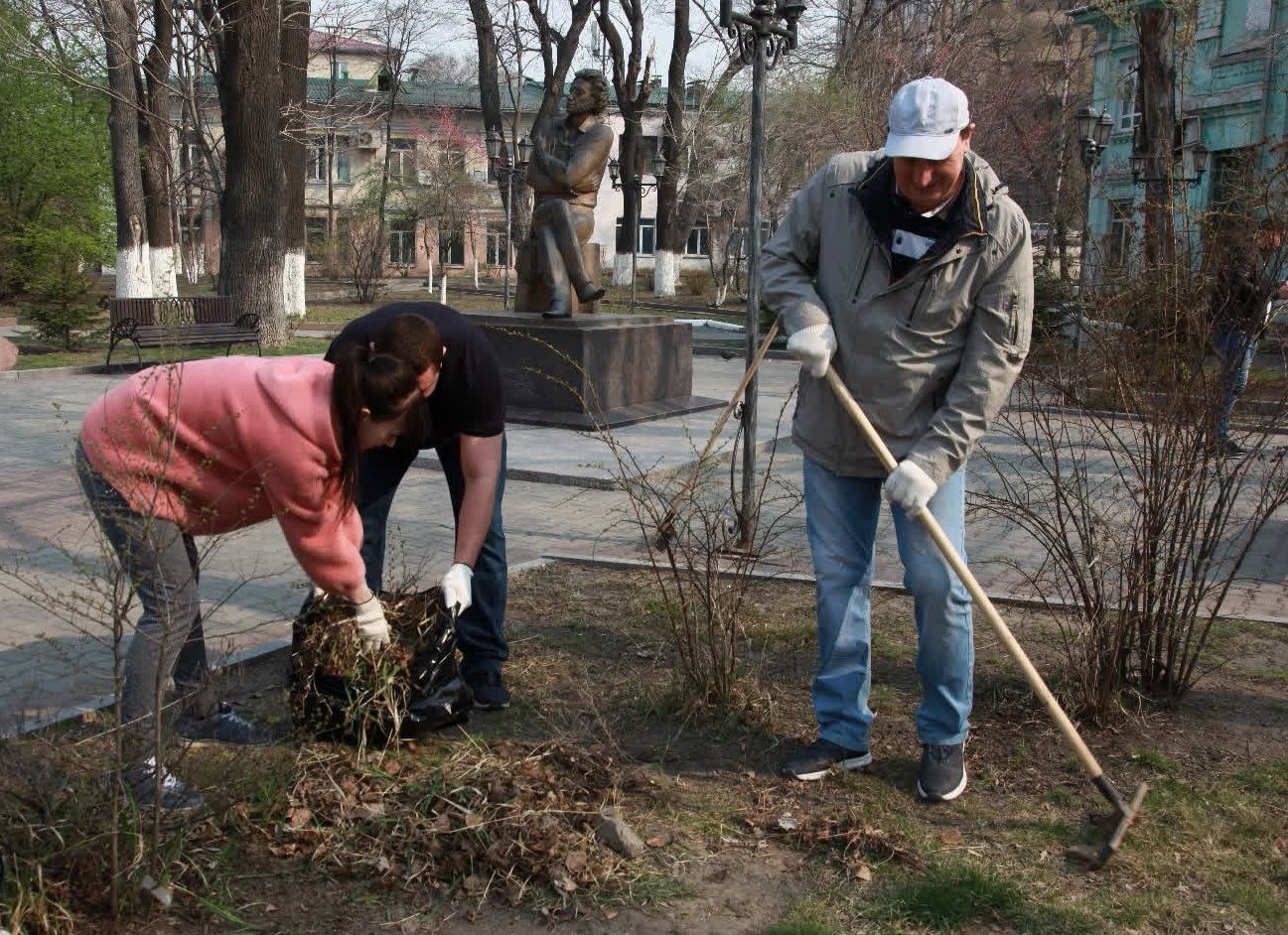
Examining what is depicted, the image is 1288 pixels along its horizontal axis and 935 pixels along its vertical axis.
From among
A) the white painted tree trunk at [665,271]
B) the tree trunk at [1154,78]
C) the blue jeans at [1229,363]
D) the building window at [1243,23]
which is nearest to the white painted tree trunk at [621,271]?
the white painted tree trunk at [665,271]

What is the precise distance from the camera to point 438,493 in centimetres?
782

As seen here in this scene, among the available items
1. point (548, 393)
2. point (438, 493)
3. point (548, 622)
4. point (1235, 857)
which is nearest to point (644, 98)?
point (548, 393)

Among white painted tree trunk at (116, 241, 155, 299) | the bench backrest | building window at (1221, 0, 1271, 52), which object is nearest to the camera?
the bench backrest

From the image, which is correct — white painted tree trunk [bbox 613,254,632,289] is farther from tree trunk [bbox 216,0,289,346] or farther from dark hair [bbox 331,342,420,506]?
dark hair [bbox 331,342,420,506]

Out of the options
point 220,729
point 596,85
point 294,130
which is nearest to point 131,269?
point 294,130

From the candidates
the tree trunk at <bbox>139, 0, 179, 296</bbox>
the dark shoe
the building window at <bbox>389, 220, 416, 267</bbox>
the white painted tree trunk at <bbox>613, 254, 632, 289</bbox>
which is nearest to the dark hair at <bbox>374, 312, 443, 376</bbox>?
the dark shoe

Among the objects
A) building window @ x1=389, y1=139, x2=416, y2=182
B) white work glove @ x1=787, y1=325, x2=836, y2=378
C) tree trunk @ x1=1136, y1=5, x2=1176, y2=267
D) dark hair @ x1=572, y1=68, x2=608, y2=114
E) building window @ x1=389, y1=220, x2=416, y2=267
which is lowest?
white work glove @ x1=787, y1=325, x2=836, y2=378

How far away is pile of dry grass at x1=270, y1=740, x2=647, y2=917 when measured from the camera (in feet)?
9.40

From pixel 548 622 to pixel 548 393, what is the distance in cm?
577

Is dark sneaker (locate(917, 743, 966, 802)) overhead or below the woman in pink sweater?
below

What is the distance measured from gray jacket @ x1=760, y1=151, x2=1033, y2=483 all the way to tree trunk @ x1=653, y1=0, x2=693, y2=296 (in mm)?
25646

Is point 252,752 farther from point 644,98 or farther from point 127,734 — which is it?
point 644,98

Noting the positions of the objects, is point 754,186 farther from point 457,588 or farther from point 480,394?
point 457,588

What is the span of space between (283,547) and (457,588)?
Result: 3030 millimetres
